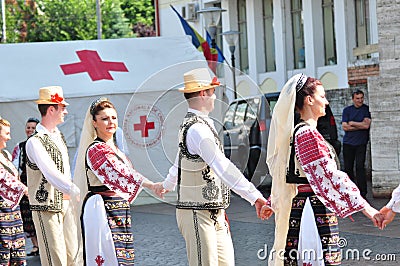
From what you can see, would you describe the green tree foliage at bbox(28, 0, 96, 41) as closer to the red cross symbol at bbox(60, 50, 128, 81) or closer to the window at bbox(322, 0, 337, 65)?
the window at bbox(322, 0, 337, 65)

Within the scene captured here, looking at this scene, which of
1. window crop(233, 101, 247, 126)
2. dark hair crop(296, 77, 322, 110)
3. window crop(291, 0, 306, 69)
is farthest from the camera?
window crop(291, 0, 306, 69)

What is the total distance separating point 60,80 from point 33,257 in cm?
605

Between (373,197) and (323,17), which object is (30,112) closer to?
(373,197)

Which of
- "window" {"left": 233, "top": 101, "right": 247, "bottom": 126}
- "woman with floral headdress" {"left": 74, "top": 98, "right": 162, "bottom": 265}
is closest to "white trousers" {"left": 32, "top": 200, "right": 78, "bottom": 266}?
"woman with floral headdress" {"left": 74, "top": 98, "right": 162, "bottom": 265}

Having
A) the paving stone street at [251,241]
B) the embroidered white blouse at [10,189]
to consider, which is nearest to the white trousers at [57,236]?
the embroidered white blouse at [10,189]

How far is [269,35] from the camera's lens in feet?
96.4

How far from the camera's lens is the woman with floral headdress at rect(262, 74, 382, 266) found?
6.36 meters

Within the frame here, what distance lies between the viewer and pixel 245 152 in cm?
789

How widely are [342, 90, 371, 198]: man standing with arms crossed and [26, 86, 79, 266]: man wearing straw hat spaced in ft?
27.8

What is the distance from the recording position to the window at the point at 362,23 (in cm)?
2455

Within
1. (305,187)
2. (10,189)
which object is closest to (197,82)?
(305,187)

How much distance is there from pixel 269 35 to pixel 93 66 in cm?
1210

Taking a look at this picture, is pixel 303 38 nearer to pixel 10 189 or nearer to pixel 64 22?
pixel 10 189

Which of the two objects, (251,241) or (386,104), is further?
(386,104)
